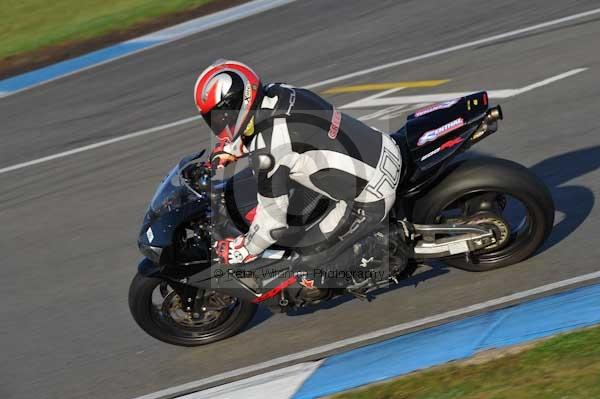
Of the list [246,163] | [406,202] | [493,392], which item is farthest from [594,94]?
[493,392]

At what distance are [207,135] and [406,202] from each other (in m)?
4.86

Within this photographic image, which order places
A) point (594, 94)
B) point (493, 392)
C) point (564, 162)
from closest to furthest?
point (493, 392), point (564, 162), point (594, 94)

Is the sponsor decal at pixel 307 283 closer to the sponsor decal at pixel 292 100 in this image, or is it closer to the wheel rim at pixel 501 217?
the wheel rim at pixel 501 217

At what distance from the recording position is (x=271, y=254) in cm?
617

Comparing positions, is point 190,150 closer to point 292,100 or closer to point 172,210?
point 172,210

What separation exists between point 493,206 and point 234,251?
196cm

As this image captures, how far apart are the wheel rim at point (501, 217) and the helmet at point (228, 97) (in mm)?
1662

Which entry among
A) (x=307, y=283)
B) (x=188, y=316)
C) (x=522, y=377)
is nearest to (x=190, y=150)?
(x=188, y=316)

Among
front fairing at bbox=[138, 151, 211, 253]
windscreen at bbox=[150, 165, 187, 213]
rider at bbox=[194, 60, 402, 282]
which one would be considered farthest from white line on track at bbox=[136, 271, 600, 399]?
windscreen at bbox=[150, 165, 187, 213]

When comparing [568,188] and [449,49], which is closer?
[568,188]

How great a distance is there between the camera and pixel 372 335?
6223 mm

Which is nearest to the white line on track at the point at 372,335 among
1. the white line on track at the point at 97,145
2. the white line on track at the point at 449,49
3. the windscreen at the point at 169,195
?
the windscreen at the point at 169,195

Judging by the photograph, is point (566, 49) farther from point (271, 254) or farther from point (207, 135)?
point (271, 254)

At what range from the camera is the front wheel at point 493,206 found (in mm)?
6066
